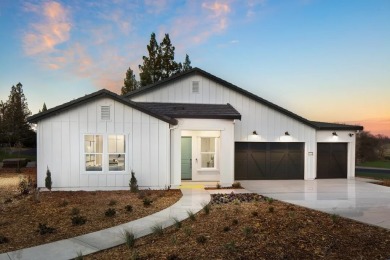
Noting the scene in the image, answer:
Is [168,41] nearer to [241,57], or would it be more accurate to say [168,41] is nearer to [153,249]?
[241,57]

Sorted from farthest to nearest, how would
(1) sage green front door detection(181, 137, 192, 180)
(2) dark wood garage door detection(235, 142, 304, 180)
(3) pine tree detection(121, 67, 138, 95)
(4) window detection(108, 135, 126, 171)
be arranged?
1. (3) pine tree detection(121, 67, 138, 95)
2. (2) dark wood garage door detection(235, 142, 304, 180)
3. (1) sage green front door detection(181, 137, 192, 180)
4. (4) window detection(108, 135, 126, 171)

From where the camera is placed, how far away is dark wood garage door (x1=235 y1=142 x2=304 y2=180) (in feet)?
55.5

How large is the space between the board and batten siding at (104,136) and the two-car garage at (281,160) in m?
5.81

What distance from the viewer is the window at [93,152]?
12609 millimetres

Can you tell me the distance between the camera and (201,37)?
60.3 feet

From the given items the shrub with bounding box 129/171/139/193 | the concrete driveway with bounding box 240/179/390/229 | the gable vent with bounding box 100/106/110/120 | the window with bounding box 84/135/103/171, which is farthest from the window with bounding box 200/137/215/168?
the window with bounding box 84/135/103/171

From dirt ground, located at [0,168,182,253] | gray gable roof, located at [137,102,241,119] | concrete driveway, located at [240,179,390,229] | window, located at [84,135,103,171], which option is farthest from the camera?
gray gable roof, located at [137,102,241,119]

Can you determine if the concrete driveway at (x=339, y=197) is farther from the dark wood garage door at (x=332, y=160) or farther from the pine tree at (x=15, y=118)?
the pine tree at (x=15, y=118)

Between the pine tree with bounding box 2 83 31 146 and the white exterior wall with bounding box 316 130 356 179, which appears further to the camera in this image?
the pine tree with bounding box 2 83 31 146

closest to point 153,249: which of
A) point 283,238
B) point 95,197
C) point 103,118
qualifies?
point 283,238

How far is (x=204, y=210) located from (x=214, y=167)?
730cm

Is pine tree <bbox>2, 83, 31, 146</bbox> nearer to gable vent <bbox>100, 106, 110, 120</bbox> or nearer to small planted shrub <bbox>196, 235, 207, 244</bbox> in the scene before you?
gable vent <bbox>100, 106, 110, 120</bbox>

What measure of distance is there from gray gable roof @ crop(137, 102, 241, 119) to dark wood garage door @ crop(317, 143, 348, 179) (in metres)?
6.97

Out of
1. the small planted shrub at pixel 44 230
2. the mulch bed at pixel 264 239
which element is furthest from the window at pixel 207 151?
the small planted shrub at pixel 44 230
